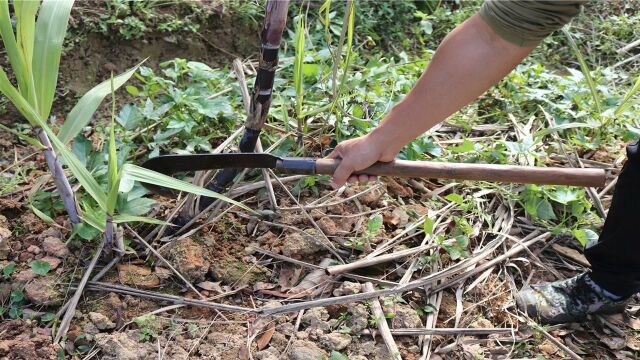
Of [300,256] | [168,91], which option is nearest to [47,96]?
[168,91]

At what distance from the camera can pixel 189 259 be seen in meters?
1.71

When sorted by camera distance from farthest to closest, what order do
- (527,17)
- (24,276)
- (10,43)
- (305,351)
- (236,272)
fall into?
(236,272)
(24,276)
(305,351)
(10,43)
(527,17)

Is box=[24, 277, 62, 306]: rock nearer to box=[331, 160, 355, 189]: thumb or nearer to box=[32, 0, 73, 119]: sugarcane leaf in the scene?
box=[32, 0, 73, 119]: sugarcane leaf

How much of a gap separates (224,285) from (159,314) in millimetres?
207

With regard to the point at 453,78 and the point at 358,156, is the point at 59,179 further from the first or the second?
the point at 453,78

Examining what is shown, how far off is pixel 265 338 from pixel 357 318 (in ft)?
0.86

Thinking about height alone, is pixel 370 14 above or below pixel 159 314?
above

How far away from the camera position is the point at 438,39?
288 cm

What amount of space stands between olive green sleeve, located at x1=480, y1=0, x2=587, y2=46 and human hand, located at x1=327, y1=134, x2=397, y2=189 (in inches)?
16.3

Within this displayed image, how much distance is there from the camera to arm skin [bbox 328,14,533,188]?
3.81 ft

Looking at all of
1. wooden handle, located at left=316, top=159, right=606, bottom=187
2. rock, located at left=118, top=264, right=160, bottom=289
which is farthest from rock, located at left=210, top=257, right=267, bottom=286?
wooden handle, located at left=316, top=159, right=606, bottom=187

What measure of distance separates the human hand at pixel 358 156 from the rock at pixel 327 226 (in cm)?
33

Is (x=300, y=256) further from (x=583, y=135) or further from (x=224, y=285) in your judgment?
(x=583, y=135)

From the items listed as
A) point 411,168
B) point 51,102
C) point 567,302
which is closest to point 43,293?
point 51,102
